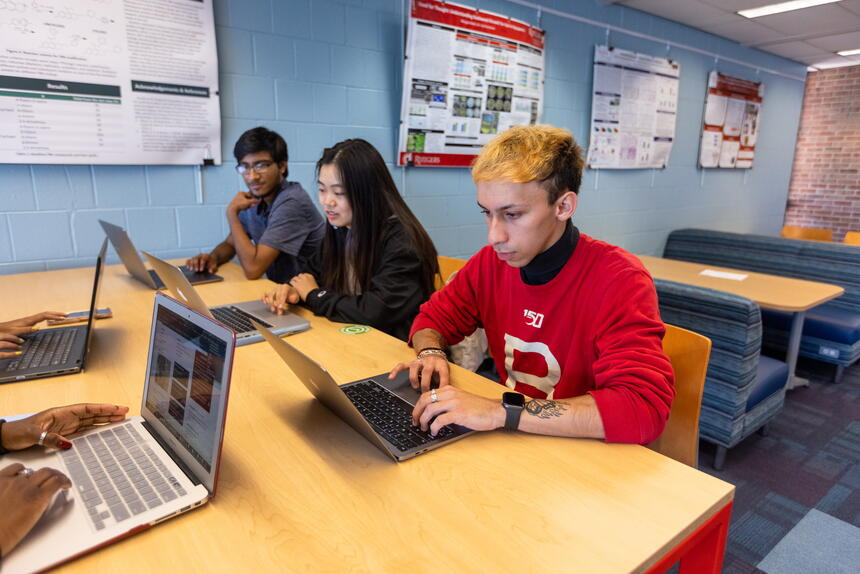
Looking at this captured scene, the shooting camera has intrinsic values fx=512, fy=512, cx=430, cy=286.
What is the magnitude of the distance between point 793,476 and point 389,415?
2.04 meters

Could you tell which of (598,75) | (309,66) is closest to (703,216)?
(598,75)

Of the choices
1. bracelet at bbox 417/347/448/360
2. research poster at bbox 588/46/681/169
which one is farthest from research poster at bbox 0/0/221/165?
research poster at bbox 588/46/681/169

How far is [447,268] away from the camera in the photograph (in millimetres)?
2096

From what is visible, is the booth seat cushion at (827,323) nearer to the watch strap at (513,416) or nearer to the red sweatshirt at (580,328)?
the red sweatshirt at (580,328)

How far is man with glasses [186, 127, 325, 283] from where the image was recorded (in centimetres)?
222

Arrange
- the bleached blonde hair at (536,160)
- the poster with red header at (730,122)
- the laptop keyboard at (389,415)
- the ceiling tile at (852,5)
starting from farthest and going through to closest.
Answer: the poster with red header at (730,122), the ceiling tile at (852,5), the bleached blonde hair at (536,160), the laptop keyboard at (389,415)

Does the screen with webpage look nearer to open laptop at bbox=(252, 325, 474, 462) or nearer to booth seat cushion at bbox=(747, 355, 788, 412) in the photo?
open laptop at bbox=(252, 325, 474, 462)

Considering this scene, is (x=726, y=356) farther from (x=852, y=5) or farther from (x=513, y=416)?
(x=852, y=5)

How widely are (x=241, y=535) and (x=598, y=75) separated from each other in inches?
161

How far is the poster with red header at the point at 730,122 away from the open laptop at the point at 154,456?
536 centimetres

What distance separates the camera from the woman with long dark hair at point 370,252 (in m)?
1.68

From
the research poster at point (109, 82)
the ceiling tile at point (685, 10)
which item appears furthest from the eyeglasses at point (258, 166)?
the ceiling tile at point (685, 10)

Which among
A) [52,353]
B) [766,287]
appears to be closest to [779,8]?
[766,287]

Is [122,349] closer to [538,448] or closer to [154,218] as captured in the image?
[538,448]
